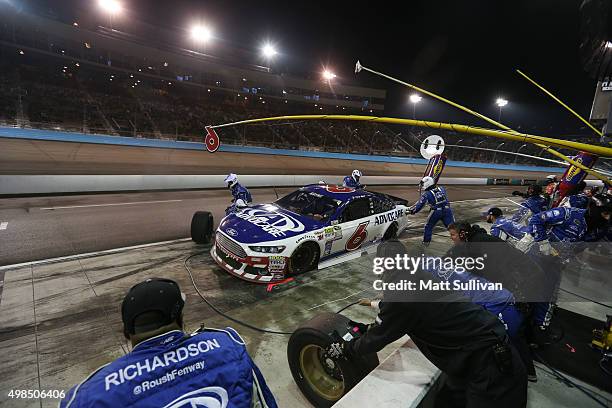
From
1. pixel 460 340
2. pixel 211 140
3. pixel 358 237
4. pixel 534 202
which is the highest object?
pixel 211 140

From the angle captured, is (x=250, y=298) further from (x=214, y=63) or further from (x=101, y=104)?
(x=214, y=63)

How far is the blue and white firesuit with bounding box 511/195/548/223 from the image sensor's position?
7.39 meters

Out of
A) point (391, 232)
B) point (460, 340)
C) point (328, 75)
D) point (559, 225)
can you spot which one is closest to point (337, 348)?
point (460, 340)

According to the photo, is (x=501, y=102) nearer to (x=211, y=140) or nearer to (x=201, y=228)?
(x=211, y=140)

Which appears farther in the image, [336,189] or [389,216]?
[389,216]

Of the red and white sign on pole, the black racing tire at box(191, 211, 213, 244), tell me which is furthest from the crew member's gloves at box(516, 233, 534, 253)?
the red and white sign on pole

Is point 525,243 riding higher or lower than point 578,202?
lower

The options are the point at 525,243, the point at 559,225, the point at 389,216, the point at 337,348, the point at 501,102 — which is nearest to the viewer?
the point at 337,348

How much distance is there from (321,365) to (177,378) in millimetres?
1787

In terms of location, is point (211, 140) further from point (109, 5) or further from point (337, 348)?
point (109, 5)

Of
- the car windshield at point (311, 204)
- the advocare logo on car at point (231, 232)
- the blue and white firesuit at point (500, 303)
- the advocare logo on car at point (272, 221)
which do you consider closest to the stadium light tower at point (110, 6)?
the car windshield at point (311, 204)

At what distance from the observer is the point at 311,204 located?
6266 mm

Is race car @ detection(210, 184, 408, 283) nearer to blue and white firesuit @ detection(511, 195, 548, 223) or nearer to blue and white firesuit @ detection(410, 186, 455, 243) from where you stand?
blue and white firesuit @ detection(410, 186, 455, 243)

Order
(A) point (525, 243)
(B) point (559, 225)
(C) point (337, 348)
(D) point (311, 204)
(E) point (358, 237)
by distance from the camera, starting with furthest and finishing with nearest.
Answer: (D) point (311, 204) < (E) point (358, 237) < (B) point (559, 225) < (A) point (525, 243) < (C) point (337, 348)
